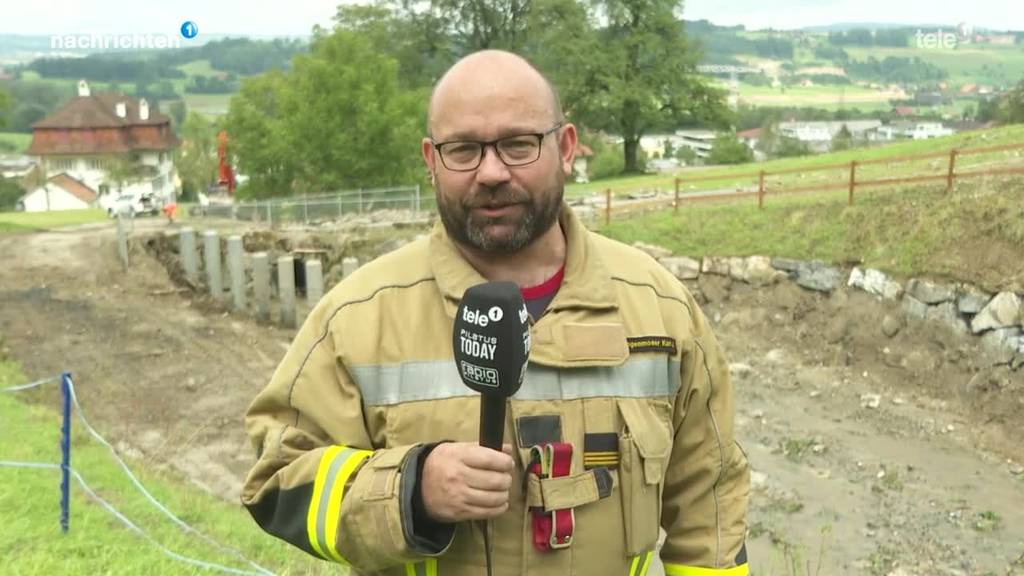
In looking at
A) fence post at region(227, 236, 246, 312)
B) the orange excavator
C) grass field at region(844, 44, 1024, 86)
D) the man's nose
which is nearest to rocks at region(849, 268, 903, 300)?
fence post at region(227, 236, 246, 312)

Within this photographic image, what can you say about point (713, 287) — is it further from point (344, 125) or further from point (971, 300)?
point (344, 125)

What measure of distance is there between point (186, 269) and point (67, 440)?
18.4 metres

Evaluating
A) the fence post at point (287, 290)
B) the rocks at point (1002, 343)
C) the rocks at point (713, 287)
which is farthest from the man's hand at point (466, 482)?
the fence post at point (287, 290)

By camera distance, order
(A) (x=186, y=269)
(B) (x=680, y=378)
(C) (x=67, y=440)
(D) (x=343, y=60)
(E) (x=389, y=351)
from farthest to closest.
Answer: (D) (x=343, y=60)
(A) (x=186, y=269)
(C) (x=67, y=440)
(B) (x=680, y=378)
(E) (x=389, y=351)

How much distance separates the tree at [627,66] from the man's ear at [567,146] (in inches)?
1415

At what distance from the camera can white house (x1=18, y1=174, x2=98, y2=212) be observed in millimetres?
67375

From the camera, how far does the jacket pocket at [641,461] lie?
2361mm

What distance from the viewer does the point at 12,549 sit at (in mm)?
5203

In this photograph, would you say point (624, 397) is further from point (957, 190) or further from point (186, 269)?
point (186, 269)

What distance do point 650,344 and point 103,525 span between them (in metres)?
5.16

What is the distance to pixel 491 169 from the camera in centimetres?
235

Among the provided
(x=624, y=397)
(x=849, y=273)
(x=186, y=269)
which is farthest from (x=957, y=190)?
(x=186, y=269)

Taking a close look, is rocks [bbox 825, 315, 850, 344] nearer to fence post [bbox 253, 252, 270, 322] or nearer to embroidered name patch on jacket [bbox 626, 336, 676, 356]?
fence post [bbox 253, 252, 270, 322]

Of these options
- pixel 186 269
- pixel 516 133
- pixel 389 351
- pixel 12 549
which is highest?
pixel 516 133
